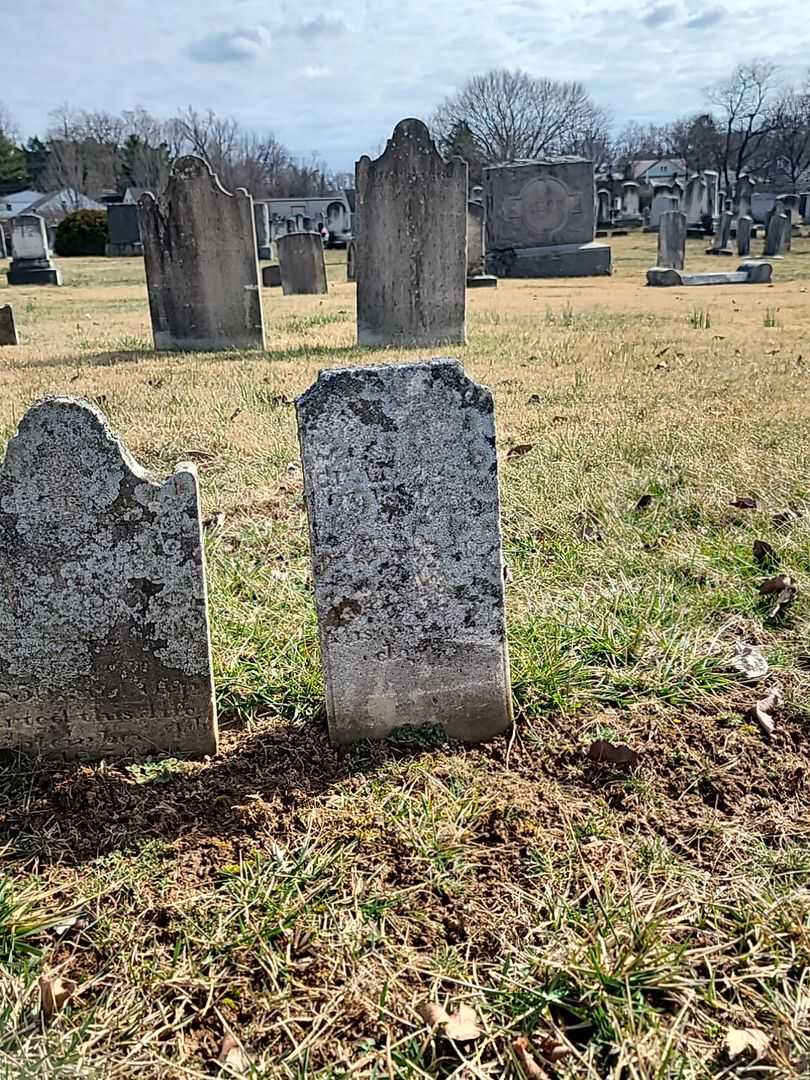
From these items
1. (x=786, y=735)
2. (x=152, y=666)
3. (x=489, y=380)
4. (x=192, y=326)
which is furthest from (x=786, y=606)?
(x=192, y=326)

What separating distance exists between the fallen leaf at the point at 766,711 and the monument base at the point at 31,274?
2461cm

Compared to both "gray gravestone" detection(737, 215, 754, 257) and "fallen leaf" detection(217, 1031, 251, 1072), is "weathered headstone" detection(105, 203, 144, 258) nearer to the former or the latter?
"gray gravestone" detection(737, 215, 754, 257)

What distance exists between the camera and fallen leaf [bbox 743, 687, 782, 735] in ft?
8.19

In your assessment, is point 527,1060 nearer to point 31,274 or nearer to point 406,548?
point 406,548

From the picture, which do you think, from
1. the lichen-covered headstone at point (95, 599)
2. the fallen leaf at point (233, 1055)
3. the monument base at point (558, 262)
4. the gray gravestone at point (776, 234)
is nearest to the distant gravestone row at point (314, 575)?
the lichen-covered headstone at point (95, 599)

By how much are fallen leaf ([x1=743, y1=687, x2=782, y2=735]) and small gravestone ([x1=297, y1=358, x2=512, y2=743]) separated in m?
0.72

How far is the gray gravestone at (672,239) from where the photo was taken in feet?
66.3

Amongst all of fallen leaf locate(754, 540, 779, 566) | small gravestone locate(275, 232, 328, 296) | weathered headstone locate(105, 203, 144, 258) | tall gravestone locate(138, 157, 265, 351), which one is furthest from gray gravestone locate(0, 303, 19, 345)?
weathered headstone locate(105, 203, 144, 258)

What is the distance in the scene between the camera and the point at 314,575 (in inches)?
91.7

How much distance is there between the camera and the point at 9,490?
2.19m

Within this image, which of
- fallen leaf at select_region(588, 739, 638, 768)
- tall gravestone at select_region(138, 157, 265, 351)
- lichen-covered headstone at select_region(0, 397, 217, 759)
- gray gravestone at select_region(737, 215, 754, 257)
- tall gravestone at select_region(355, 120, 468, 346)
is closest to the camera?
lichen-covered headstone at select_region(0, 397, 217, 759)

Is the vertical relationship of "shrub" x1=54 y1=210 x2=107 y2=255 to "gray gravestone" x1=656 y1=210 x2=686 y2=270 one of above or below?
above

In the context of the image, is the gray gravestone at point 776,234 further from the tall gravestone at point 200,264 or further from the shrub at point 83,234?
the shrub at point 83,234

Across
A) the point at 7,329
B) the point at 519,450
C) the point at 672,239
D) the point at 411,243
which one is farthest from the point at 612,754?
the point at 672,239
